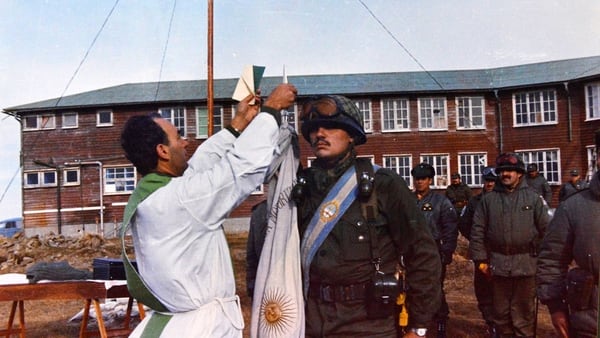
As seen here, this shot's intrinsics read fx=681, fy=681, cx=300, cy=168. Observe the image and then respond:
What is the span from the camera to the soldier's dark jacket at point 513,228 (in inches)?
257

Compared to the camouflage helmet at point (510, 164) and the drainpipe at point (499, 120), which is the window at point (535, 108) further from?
the camouflage helmet at point (510, 164)

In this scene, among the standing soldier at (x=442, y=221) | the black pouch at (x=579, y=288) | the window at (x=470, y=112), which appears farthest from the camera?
the window at (x=470, y=112)

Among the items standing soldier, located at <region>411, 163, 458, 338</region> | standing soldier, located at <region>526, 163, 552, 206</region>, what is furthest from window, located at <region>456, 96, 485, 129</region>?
standing soldier, located at <region>411, 163, 458, 338</region>

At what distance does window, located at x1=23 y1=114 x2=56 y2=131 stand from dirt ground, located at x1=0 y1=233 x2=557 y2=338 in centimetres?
504

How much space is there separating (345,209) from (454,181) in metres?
11.8

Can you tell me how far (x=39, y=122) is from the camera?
2528 centimetres

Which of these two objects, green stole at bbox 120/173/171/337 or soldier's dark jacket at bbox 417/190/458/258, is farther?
soldier's dark jacket at bbox 417/190/458/258

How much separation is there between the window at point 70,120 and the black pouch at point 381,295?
23572 mm

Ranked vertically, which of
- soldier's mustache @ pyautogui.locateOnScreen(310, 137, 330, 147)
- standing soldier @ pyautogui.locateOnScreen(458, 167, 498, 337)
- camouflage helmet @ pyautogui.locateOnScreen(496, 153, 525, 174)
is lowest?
standing soldier @ pyautogui.locateOnScreen(458, 167, 498, 337)

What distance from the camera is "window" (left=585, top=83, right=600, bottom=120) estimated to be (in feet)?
74.7

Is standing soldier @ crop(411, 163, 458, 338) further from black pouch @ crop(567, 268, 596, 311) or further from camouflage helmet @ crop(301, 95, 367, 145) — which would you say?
camouflage helmet @ crop(301, 95, 367, 145)

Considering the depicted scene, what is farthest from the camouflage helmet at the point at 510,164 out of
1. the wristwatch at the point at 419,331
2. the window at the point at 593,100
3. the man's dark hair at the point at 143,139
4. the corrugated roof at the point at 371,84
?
the window at the point at 593,100

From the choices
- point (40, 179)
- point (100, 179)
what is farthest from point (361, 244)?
point (40, 179)

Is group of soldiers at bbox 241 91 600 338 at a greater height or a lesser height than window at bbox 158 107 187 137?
lesser
